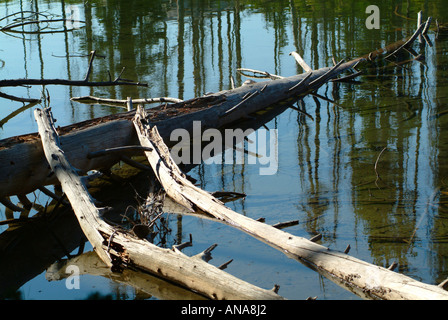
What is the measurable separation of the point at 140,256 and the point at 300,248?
1255 mm

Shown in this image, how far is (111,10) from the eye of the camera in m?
18.2

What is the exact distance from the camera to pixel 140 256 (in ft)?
15.0

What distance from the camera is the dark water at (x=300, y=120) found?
15.8 ft

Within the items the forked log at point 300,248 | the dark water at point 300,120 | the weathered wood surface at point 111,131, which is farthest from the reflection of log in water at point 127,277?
the weathered wood surface at point 111,131

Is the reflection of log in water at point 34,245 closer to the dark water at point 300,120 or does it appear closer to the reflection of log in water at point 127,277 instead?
the dark water at point 300,120

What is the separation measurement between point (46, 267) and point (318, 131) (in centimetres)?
430

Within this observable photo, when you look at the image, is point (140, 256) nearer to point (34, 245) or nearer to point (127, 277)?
point (127, 277)

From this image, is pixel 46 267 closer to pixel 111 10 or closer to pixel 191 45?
pixel 191 45

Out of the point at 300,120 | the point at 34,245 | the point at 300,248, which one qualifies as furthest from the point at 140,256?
the point at 300,120

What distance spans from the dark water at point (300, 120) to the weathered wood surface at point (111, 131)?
1.62ft

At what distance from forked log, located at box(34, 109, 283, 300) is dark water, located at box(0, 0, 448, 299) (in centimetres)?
20

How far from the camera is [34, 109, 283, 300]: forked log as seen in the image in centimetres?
402
